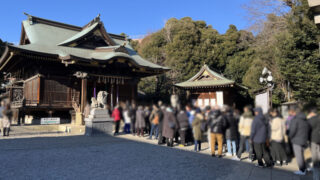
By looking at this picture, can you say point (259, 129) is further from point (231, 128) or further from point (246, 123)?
point (231, 128)

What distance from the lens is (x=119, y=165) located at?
5.53 m

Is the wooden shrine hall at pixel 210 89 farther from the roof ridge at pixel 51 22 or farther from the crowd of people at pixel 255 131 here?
the crowd of people at pixel 255 131

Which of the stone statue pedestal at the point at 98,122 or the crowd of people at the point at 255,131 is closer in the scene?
the crowd of people at the point at 255,131

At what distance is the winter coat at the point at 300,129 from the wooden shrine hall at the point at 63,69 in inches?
519

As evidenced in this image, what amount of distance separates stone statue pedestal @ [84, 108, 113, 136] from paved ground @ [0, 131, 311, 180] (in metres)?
3.29

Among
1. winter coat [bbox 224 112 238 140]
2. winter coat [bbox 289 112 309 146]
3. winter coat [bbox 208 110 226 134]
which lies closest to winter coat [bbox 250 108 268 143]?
winter coat [bbox 289 112 309 146]

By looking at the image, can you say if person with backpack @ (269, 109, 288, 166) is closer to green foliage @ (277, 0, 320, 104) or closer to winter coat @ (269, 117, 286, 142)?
winter coat @ (269, 117, 286, 142)

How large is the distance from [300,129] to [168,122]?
4.34m

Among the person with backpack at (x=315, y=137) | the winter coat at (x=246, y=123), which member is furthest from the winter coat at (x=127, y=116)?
the person with backpack at (x=315, y=137)

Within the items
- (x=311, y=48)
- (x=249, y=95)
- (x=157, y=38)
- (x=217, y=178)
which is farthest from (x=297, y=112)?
(x=157, y=38)

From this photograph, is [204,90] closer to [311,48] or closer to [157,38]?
[311,48]

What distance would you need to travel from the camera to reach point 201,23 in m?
40.4

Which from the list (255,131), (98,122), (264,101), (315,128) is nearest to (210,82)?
(98,122)

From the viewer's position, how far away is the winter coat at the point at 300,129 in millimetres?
4832
